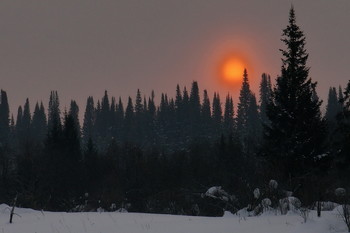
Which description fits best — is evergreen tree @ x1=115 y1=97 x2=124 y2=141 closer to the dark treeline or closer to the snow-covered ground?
the dark treeline

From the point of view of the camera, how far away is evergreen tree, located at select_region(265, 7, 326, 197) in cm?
2591

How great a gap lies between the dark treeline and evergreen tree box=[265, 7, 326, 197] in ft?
0.20

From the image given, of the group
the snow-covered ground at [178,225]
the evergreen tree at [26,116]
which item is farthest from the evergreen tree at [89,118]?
the snow-covered ground at [178,225]

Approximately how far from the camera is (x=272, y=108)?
27922mm

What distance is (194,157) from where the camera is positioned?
62.5 metres

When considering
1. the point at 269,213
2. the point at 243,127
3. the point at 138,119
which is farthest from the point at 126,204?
the point at 138,119

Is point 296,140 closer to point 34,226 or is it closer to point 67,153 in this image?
point 34,226

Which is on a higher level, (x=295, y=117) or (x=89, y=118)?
(x=89, y=118)

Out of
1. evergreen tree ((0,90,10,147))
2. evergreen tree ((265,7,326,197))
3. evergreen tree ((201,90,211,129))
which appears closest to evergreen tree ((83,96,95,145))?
evergreen tree ((0,90,10,147))

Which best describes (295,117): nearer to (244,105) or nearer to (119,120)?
(244,105)

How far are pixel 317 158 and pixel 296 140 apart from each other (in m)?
1.57

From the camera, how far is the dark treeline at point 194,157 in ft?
85.1

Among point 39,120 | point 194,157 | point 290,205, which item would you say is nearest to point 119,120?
point 39,120

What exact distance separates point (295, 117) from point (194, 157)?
35969 millimetres
